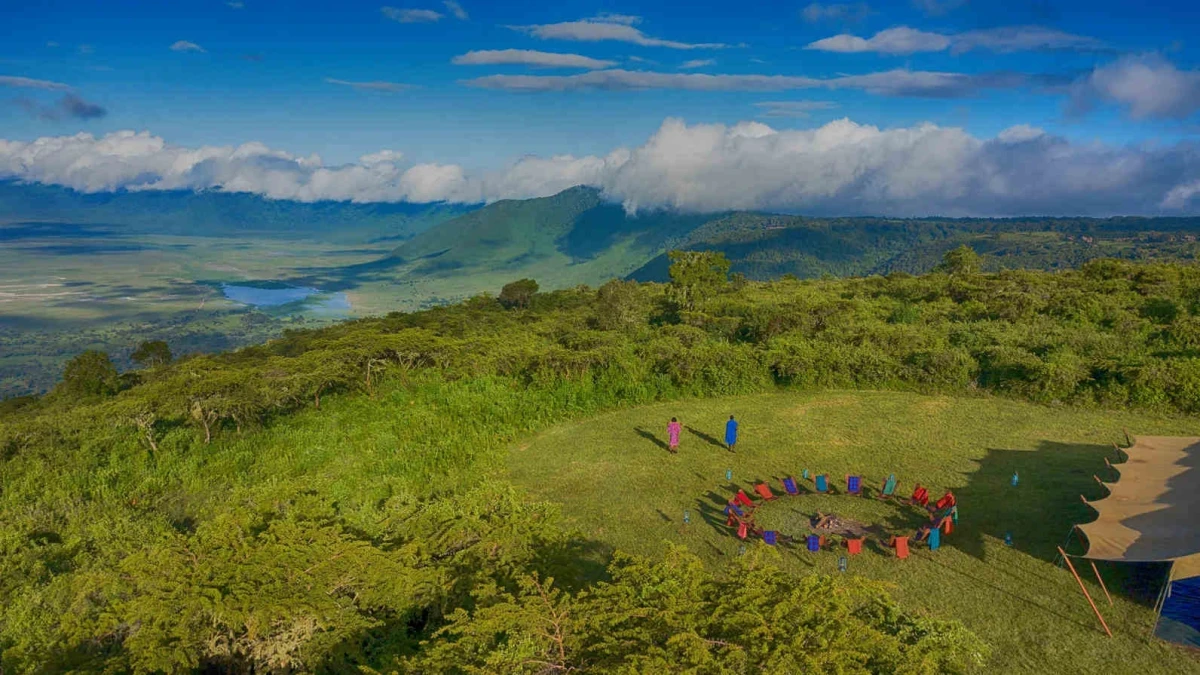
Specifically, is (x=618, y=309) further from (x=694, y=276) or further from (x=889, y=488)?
(x=889, y=488)

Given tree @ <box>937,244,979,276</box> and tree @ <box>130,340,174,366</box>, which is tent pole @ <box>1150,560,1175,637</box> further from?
tree @ <box>130,340,174,366</box>

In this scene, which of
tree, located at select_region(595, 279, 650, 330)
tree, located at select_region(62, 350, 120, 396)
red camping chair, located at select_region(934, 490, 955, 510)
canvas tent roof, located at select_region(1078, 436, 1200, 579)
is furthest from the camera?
tree, located at select_region(595, 279, 650, 330)

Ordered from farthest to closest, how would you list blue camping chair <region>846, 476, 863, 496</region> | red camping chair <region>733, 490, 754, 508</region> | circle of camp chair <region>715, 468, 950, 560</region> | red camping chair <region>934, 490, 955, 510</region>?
blue camping chair <region>846, 476, 863, 496</region>, red camping chair <region>733, 490, 754, 508</region>, red camping chair <region>934, 490, 955, 510</region>, circle of camp chair <region>715, 468, 950, 560</region>

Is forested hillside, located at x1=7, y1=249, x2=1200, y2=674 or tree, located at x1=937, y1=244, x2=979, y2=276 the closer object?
forested hillside, located at x1=7, y1=249, x2=1200, y2=674

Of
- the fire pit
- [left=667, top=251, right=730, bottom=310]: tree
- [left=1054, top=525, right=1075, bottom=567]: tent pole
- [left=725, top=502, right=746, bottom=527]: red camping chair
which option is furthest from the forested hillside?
[left=667, top=251, right=730, bottom=310]: tree

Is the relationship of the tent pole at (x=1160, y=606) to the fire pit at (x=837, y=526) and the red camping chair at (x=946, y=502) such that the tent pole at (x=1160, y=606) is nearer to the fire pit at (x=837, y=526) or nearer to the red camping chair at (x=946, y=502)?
the red camping chair at (x=946, y=502)

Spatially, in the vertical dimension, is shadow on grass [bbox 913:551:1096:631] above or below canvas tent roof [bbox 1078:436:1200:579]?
below
